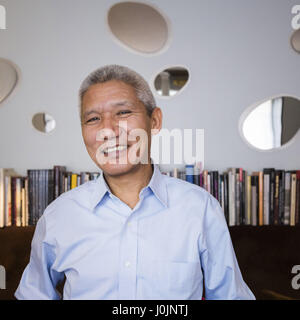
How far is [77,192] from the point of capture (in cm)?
95

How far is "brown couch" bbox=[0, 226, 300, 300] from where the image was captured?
1269 mm

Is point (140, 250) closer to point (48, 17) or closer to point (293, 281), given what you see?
point (293, 281)

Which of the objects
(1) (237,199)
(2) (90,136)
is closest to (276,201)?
(1) (237,199)

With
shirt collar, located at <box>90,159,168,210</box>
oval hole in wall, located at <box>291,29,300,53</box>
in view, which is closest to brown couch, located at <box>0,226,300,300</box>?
shirt collar, located at <box>90,159,168,210</box>

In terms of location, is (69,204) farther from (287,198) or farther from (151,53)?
(287,198)

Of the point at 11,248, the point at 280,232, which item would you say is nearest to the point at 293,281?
the point at 280,232

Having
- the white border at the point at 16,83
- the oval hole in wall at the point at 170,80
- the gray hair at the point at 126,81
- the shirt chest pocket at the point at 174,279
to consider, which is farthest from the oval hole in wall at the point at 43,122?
the shirt chest pocket at the point at 174,279

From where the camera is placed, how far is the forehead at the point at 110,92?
2.97ft

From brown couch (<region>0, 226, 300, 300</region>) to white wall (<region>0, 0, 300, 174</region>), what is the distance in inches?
12.6

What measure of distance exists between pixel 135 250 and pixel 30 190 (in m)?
0.71

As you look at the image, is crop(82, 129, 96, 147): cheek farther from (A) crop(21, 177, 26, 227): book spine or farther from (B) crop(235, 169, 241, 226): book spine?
(B) crop(235, 169, 241, 226): book spine

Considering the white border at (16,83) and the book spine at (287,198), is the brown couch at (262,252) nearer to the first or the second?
the book spine at (287,198)

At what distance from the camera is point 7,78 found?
4.38ft
